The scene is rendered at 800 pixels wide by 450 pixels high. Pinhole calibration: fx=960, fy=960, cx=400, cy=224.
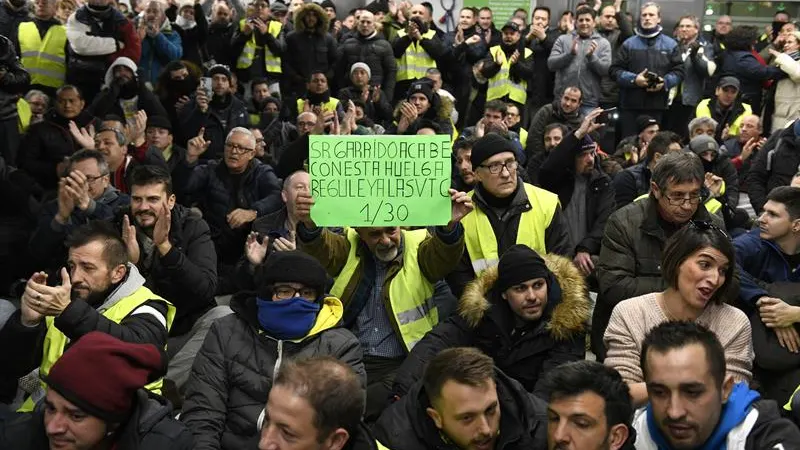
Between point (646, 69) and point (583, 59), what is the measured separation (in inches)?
32.3

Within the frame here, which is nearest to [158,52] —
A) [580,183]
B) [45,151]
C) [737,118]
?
[45,151]

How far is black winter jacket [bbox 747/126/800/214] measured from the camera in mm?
8000

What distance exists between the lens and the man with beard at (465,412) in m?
3.44

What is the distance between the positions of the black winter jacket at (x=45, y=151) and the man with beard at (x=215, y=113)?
1677 millimetres

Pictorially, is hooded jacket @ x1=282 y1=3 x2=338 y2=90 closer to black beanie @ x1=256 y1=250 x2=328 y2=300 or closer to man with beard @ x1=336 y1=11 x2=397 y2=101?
man with beard @ x1=336 y1=11 x2=397 y2=101

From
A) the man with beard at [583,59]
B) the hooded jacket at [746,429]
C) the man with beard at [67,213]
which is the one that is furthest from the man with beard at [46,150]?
the man with beard at [583,59]

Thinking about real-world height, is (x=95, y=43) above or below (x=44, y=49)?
above

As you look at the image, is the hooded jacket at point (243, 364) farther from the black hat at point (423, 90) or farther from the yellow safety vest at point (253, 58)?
the yellow safety vest at point (253, 58)

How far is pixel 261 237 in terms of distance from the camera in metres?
5.80

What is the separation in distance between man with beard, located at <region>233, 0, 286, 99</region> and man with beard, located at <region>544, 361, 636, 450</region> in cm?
A: 856

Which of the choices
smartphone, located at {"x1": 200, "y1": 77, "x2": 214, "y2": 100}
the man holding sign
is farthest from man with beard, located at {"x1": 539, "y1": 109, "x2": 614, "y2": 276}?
smartphone, located at {"x1": 200, "y1": 77, "x2": 214, "y2": 100}

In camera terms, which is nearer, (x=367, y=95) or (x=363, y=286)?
(x=363, y=286)

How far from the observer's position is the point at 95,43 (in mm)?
8969

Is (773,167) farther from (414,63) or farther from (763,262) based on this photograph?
(414,63)
